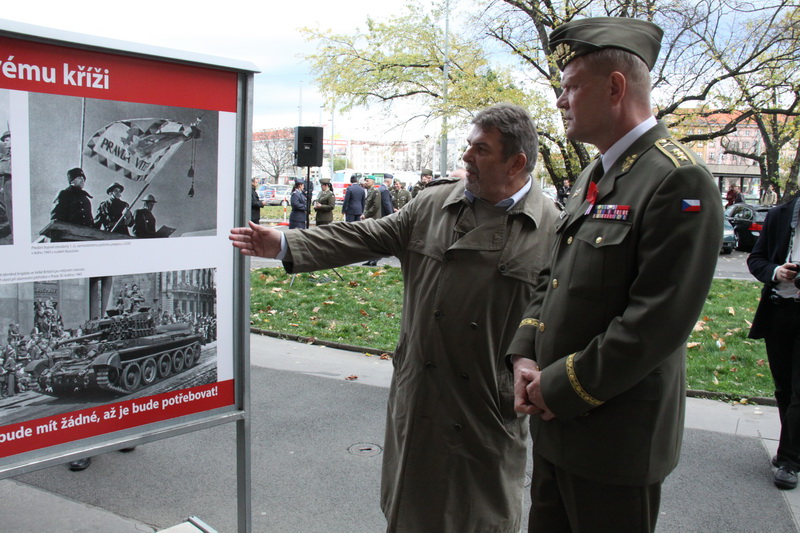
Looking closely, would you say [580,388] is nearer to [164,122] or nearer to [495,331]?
[495,331]

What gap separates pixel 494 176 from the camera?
→ 2535 millimetres

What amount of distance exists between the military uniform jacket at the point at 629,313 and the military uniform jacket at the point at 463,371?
0.51m

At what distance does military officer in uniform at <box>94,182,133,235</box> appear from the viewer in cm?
242

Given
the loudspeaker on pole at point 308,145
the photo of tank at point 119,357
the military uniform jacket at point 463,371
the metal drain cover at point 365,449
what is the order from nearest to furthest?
the photo of tank at point 119,357 → the military uniform jacket at point 463,371 → the metal drain cover at point 365,449 → the loudspeaker on pole at point 308,145

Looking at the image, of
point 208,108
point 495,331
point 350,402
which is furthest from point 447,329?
point 350,402

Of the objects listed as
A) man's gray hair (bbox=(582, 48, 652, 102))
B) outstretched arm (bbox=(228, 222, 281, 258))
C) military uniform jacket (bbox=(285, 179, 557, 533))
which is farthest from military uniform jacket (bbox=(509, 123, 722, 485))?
outstretched arm (bbox=(228, 222, 281, 258))

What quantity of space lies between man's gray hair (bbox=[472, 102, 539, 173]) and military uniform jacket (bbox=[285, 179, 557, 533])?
0.21 meters

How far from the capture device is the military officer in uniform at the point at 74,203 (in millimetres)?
2311

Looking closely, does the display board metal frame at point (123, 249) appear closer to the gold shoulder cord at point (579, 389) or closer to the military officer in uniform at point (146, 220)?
the military officer in uniform at point (146, 220)

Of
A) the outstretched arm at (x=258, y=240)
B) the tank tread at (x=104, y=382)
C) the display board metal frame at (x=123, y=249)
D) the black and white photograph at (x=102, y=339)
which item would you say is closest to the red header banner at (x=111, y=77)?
the display board metal frame at (x=123, y=249)

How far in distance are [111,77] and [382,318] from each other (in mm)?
6636

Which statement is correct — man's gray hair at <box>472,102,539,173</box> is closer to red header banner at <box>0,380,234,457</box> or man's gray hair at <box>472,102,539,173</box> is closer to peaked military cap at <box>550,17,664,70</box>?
peaked military cap at <box>550,17,664,70</box>

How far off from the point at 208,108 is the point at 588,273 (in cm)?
168

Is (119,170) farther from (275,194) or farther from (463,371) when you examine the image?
(275,194)
